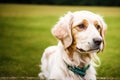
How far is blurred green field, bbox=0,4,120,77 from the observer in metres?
4.43

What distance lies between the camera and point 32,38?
562 cm

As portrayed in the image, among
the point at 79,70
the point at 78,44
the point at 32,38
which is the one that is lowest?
the point at 32,38

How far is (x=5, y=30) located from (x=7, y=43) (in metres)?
0.29

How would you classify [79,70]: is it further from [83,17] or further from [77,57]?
[83,17]

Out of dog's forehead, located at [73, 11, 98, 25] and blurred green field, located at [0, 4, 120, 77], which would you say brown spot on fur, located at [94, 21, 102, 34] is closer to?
dog's forehead, located at [73, 11, 98, 25]

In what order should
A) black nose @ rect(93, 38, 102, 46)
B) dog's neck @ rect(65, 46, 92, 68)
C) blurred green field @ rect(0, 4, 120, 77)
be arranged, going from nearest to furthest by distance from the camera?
black nose @ rect(93, 38, 102, 46) < dog's neck @ rect(65, 46, 92, 68) < blurred green field @ rect(0, 4, 120, 77)

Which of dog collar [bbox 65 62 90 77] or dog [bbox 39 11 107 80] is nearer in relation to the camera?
dog [bbox 39 11 107 80]

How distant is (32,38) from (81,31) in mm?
2269

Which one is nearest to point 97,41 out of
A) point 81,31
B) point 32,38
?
point 81,31

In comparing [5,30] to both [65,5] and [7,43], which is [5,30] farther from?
[65,5]

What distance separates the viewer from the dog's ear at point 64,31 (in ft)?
11.3

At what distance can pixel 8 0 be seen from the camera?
5016 millimetres

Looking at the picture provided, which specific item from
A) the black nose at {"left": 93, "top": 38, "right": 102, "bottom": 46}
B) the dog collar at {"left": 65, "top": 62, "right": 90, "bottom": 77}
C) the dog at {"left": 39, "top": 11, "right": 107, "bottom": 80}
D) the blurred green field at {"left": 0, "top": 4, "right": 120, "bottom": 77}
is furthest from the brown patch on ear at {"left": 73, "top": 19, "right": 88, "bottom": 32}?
the blurred green field at {"left": 0, "top": 4, "right": 120, "bottom": 77}

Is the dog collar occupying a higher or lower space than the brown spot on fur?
lower
